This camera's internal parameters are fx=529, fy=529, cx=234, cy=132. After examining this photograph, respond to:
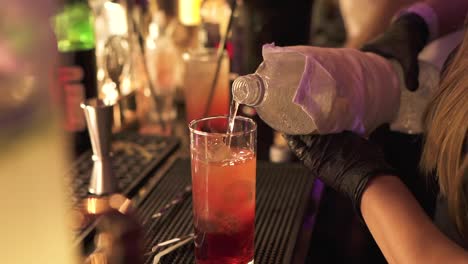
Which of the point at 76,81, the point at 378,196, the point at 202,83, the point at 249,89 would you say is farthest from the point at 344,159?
the point at 76,81

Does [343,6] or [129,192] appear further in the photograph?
[343,6]

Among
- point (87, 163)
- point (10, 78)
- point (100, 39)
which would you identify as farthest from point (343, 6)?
point (10, 78)

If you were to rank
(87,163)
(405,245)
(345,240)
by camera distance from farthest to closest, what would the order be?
1. (345,240)
2. (87,163)
3. (405,245)

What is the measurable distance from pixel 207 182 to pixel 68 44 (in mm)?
766

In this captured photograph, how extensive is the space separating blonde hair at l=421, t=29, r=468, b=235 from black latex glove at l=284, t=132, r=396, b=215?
84 mm

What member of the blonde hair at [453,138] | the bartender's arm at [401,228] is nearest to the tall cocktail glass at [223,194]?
the bartender's arm at [401,228]

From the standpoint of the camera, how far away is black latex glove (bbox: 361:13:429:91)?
968mm

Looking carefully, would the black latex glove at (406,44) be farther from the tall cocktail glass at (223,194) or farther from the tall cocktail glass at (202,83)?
the tall cocktail glass at (202,83)

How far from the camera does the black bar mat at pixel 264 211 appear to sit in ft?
2.76

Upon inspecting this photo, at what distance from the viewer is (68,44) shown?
53.0 inches

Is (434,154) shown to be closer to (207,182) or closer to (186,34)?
(207,182)

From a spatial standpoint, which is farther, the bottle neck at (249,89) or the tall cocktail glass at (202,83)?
the tall cocktail glass at (202,83)

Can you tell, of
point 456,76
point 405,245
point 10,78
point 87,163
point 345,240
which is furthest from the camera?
point 345,240

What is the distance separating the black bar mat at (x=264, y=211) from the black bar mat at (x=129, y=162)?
5 cm
